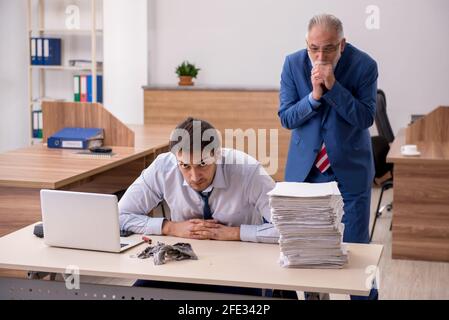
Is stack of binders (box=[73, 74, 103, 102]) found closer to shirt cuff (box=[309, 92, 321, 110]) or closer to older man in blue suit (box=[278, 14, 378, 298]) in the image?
older man in blue suit (box=[278, 14, 378, 298])

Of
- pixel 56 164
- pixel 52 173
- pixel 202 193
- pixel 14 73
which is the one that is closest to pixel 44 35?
pixel 14 73

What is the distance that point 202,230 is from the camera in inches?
111

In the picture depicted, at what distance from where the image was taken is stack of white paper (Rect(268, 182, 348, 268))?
2.42m

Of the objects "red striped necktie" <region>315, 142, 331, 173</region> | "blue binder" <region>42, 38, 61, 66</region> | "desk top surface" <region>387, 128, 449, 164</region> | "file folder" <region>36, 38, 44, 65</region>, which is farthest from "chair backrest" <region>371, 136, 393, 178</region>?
"file folder" <region>36, 38, 44, 65</region>

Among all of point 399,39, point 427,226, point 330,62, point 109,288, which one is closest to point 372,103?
point 330,62

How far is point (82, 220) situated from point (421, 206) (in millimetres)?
2857

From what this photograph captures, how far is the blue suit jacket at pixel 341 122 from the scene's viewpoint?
128 inches

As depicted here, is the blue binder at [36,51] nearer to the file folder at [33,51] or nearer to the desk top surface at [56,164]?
the file folder at [33,51]

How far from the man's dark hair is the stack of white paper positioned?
425 mm

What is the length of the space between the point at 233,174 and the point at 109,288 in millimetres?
717

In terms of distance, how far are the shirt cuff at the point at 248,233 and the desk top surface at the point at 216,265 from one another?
3 cm

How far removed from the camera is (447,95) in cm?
761

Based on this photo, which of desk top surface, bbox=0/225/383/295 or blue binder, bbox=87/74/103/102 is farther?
blue binder, bbox=87/74/103/102

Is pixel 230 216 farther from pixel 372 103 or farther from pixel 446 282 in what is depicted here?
pixel 446 282
